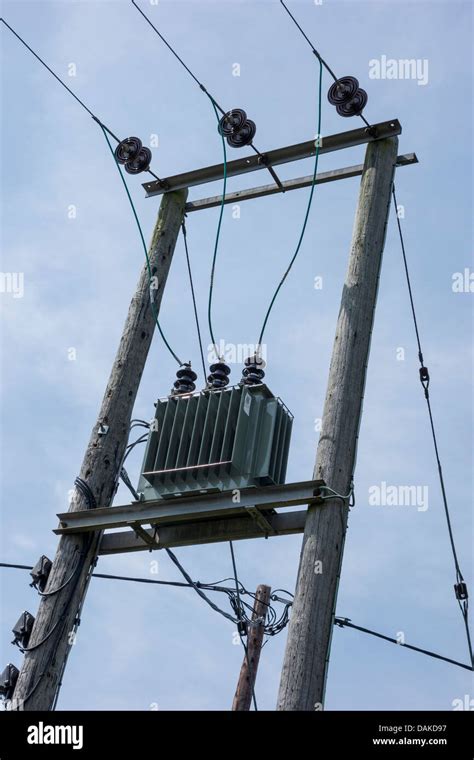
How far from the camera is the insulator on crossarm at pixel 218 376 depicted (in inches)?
305

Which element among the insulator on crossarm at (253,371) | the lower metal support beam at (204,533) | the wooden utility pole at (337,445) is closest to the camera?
the wooden utility pole at (337,445)

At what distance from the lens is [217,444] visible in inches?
289

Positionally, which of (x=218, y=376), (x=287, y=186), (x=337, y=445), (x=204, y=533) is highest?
(x=287, y=186)

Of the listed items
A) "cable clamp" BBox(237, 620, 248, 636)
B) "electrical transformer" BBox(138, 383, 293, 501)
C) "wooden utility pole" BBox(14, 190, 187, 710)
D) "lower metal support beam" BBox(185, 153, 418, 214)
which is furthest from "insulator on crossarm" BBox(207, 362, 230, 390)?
"cable clamp" BBox(237, 620, 248, 636)

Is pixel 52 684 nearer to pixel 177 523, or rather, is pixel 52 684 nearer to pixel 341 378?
pixel 177 523

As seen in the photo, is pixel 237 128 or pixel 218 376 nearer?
pixel 218 376

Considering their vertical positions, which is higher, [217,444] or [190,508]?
[217,444]

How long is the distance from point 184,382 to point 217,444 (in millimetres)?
792

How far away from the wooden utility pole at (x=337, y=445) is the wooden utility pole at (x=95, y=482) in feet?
5.55

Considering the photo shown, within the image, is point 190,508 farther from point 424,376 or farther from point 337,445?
point 424,376

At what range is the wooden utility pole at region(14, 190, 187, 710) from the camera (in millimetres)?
7168

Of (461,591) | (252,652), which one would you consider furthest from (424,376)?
(252,652)

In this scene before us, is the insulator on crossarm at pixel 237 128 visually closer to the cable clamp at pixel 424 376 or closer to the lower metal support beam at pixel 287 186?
the lower metal support beam at pixel 287 186

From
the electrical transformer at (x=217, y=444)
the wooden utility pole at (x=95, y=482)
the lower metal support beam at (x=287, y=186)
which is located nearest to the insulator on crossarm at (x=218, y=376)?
the electrical transformer at (x=217, y=444)
